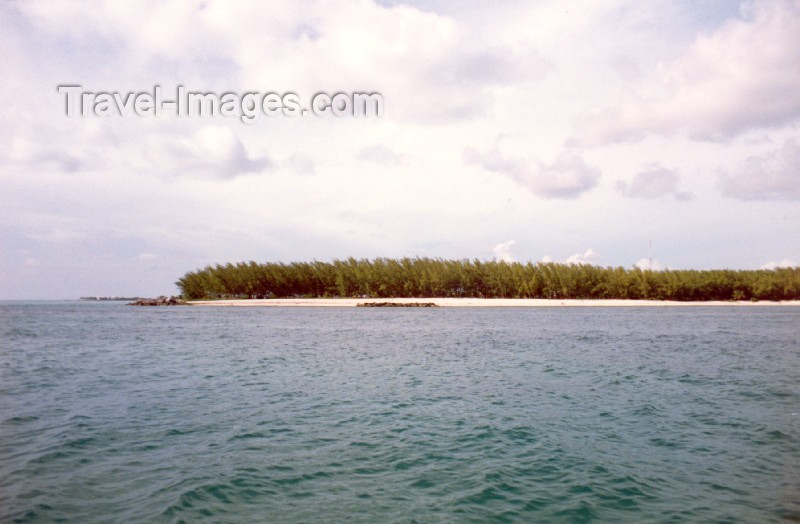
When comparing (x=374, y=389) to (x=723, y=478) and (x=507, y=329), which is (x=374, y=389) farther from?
(x=507, y=329)

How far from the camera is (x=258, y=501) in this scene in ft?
29.8

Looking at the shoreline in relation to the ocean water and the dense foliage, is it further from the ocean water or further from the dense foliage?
the ocean water

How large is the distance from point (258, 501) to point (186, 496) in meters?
1.35

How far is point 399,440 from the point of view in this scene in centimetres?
1272

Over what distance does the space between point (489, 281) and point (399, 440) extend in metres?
110

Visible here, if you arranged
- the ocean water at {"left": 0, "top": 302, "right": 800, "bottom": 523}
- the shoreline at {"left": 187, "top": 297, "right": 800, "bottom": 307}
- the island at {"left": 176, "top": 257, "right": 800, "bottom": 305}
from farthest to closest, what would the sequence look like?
the island at {"left": 176, "top": 257, "right": 800, "bottom": 305} < the shoreline at {"left": 187, "top": 297, "right": 800, "bottom": 307} < the ocean water at {"left": 0, "top": 302, "right": 800, "bottom": 523}

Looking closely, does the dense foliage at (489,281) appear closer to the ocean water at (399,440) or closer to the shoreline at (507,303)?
the shoreline at (507,303)

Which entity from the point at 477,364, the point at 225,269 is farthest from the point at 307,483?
the point at 225,269

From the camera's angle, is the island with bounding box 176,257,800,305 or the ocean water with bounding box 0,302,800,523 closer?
the ocean water with bounding box 0,302,800,523

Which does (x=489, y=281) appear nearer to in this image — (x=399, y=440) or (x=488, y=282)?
(x=488, y=282)

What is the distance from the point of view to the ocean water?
8.98m

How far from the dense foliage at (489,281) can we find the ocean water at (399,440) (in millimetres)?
93268

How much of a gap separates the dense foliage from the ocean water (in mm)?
93268


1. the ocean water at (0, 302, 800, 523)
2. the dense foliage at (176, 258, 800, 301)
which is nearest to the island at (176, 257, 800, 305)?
the dense foliage at (176, 258, 800, 301)
